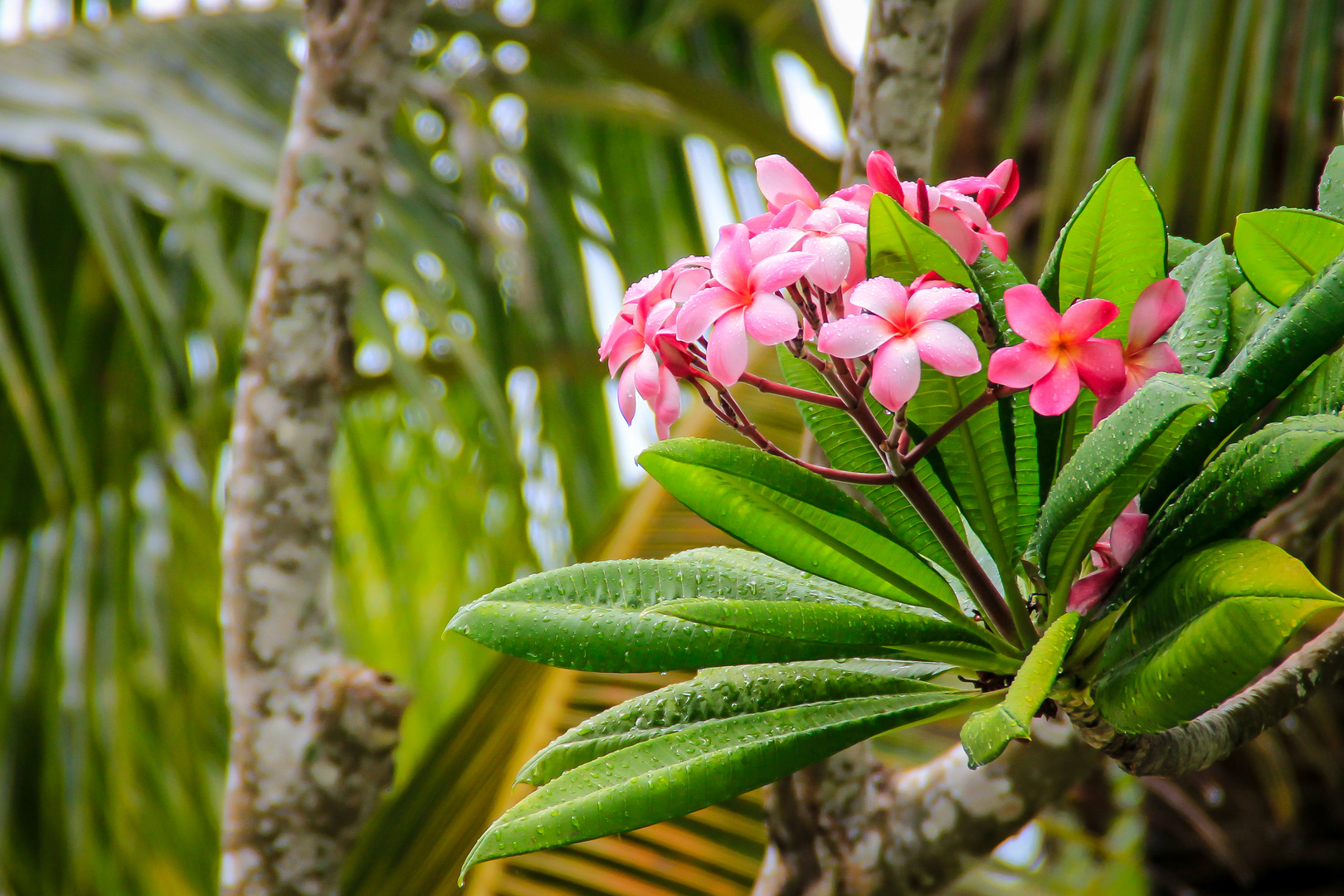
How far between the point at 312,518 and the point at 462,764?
1.08ft

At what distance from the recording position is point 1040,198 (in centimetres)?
154

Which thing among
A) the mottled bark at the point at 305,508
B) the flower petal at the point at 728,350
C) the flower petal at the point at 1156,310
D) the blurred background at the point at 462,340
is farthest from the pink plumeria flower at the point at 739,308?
the blurred background at the point at 462,340

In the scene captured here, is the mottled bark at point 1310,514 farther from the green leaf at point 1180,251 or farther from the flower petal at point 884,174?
the flower petal at point 884,174

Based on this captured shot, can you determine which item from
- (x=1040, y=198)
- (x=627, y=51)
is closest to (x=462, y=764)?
(x=627, y=51)

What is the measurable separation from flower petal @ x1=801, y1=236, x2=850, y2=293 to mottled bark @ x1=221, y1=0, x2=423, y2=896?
0.49m

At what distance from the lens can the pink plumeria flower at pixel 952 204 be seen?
395mm

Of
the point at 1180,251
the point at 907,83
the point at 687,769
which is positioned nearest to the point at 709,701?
the point at 687,769

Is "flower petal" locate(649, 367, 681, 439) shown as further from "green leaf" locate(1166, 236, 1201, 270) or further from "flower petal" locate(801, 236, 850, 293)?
"green leaf" locate(1166, 236, 1201, 270)

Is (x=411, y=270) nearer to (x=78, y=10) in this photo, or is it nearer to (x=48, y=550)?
(x=48, y=550)

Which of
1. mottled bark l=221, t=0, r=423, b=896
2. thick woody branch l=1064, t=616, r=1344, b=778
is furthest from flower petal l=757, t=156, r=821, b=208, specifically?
mottled bark l=221, t=0, r=423, b=896

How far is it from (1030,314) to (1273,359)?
0.24ft

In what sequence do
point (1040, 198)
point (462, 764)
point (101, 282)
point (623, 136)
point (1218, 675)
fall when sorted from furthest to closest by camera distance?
point (623, 136) → point (1040, 198) → point (101, 282) → point (462, 764) → point (1218, 675)

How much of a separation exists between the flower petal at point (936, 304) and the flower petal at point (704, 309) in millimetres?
55

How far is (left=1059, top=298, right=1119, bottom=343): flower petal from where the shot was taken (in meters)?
0.34
